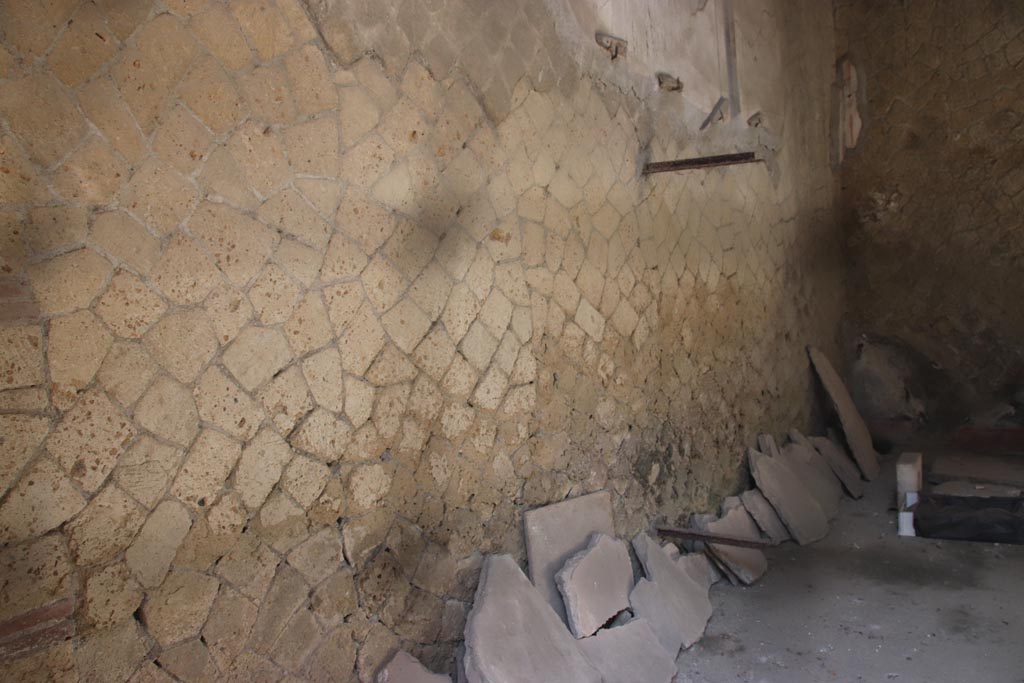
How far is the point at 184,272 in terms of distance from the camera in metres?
2.06

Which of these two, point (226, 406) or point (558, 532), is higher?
point (226, 406)

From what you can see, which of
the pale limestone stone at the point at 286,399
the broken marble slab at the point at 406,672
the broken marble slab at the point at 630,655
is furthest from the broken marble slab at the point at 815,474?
→ the pale limestone stone at the point at 286,399

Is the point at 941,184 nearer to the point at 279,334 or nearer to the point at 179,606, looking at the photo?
the point at 279,334

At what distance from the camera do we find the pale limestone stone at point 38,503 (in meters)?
1.72

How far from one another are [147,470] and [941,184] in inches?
269

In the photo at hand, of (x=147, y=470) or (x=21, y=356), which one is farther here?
(x=147, y=470)

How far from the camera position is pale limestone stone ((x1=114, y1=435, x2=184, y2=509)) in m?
1.94

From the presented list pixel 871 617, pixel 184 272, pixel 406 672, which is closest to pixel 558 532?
pixel 406 672

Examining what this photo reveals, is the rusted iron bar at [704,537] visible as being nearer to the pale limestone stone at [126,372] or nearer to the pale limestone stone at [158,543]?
the pale limestone stone at [158,543]

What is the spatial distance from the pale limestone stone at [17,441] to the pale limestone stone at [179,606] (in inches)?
18.2

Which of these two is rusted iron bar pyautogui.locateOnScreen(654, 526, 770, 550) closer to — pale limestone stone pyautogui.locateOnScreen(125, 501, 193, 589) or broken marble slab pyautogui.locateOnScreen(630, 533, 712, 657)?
broken marble slab pyautogui.locateOnScreen(630, 533, 712, 657)

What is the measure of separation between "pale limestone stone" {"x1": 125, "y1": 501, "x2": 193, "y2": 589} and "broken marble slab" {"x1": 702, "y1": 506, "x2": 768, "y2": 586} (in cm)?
301

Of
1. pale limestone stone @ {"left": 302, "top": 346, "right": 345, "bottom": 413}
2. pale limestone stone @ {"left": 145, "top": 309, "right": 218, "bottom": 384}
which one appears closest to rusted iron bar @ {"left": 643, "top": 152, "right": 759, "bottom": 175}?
pale limestone stone @ {"left": 302, "top": 346, "right": 345, "bottom": 413}

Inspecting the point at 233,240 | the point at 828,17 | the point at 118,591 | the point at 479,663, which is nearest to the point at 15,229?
the point at 233,240
